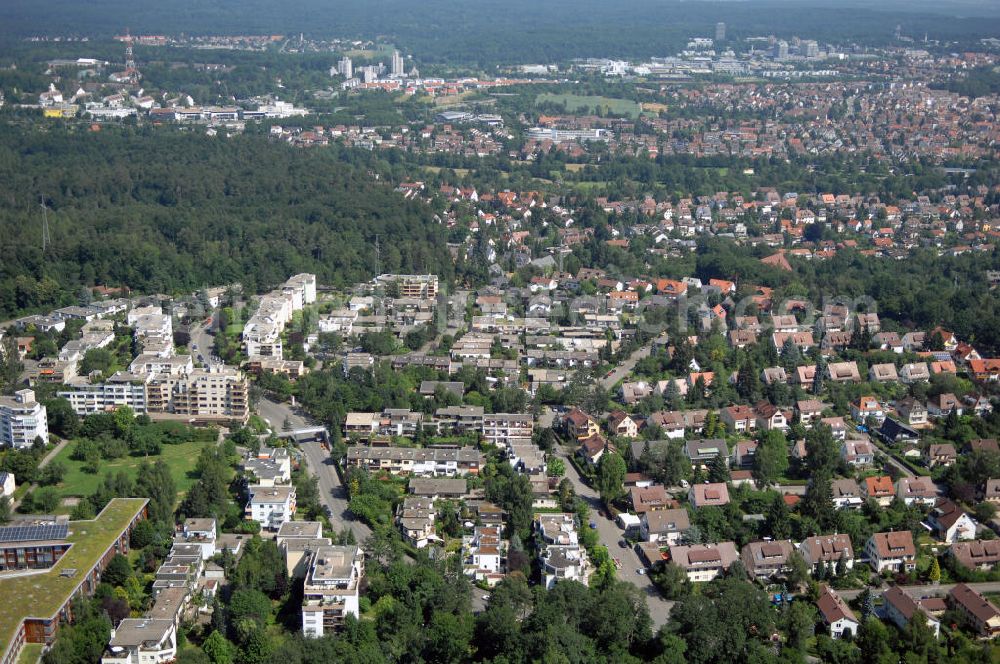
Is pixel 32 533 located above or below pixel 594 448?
above

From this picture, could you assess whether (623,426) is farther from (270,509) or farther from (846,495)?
(270,509)

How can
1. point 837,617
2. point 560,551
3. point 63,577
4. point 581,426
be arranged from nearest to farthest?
point 837,617 → point 63,577 → point 560,551 → point 581,426

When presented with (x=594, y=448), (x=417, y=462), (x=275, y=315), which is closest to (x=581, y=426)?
(x=594, y=448)

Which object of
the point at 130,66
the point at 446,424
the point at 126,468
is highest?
the point at 130,66

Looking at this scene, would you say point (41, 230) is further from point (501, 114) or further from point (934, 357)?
point (501, 114)

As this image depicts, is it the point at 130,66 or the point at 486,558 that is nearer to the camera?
the point at 486,558

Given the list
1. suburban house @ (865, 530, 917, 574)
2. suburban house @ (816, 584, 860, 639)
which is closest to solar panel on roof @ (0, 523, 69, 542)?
suburban house @ (816, 584, 860, 639)

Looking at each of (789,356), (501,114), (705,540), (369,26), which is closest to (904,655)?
(705,540)

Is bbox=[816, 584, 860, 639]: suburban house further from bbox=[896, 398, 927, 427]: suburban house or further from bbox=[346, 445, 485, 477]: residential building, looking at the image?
bbox=[896, 398, 927, 427]: suburban house
